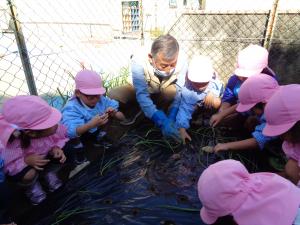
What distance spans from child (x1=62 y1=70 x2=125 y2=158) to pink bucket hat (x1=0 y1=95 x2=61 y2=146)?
451 millimetres

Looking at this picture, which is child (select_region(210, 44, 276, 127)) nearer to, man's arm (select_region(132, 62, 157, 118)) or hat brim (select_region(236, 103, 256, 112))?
hat brim (select_region(236, 103, 256, 112))

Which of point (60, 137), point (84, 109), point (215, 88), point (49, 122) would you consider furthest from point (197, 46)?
point (49, 122)

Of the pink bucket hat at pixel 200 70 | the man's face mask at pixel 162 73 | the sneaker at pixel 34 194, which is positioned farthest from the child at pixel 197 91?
the sneaker at pixel 34 194

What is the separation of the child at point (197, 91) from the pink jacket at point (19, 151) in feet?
3.39

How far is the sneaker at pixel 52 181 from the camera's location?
5.69 feet

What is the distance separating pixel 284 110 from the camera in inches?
55.1

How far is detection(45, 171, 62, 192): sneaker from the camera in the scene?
173 cm

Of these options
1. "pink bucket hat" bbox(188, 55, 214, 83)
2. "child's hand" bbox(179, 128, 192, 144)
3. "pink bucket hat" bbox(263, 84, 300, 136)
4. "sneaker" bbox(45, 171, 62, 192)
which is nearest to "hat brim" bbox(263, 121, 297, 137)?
"pink bucket hat" bbox(263, 84, 300, 136)

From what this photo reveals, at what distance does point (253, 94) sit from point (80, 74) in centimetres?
125

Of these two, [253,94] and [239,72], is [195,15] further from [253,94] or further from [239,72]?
[253,94]

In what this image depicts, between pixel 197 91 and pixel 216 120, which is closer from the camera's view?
pixel 216 120

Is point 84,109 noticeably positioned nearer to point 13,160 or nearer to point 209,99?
point 13,160

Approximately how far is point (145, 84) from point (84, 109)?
0.68 m

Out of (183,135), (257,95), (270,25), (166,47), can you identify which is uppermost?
(270,25)
